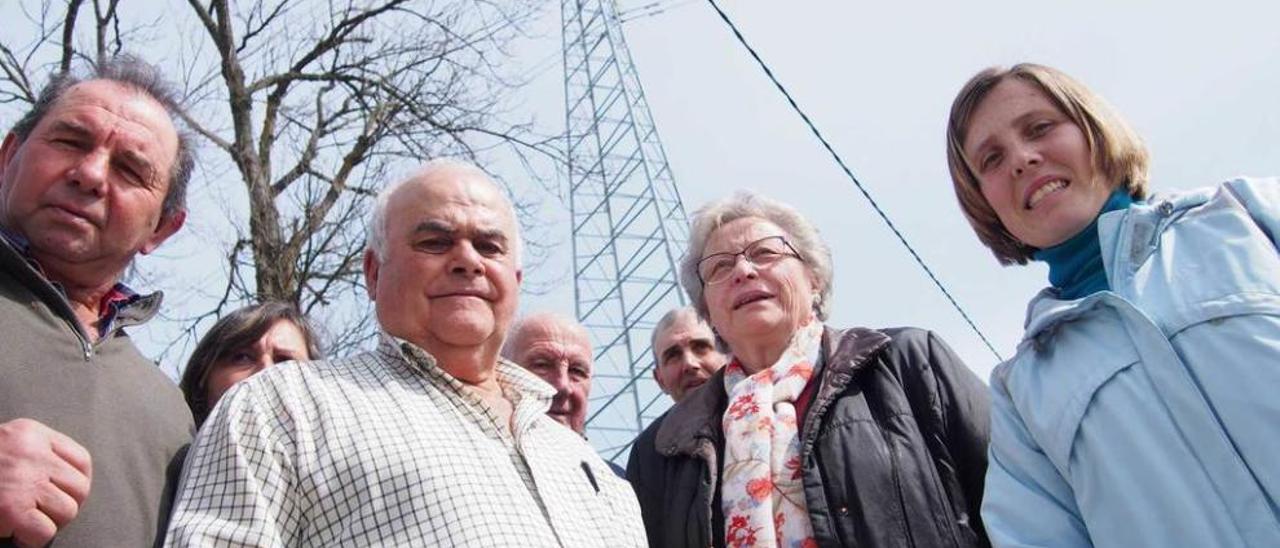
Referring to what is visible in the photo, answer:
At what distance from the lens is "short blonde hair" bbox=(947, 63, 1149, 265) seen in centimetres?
204

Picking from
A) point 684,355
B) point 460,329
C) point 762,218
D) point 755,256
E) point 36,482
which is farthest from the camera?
point 684,355

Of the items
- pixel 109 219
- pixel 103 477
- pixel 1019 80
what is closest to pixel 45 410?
pixel 103 477

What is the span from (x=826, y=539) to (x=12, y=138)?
1.97 m

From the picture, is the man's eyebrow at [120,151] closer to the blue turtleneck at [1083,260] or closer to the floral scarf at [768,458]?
the floral scarf at [768,458]

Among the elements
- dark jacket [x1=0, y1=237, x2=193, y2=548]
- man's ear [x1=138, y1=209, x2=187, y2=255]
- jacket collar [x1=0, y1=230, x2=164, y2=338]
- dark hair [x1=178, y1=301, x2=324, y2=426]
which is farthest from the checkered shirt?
dark hair [x1=178, y1=301, x2=324, y2=426]

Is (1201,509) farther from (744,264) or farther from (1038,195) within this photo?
(744,264)

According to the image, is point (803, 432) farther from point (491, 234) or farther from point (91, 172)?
point (91, 172)

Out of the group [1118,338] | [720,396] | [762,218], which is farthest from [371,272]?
[1118,338]

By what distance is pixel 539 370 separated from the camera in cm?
387

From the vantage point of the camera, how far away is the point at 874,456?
94.7 inches

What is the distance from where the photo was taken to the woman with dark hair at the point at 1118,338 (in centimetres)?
159

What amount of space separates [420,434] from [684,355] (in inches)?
81.8

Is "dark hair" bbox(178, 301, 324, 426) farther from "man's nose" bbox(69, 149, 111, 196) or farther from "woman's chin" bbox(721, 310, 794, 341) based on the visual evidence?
"woman's chin" bbox(721, 310, 794, 341)

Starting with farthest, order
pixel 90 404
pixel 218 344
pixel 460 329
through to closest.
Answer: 1. pixel 218 344
2. pixel 460 329
3. pixel 90 404
